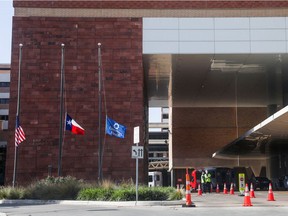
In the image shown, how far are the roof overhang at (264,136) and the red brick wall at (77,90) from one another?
820 centimetres

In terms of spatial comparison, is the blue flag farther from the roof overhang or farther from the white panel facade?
the roof overhang

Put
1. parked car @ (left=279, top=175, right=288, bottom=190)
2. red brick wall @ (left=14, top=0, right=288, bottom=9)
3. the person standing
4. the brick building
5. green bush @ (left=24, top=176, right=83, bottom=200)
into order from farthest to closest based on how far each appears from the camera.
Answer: parked car @ (left=279, top=175, right=288, bottom=190), the person standing, red brick wall @ (left=14, top=0, right=288, bottom=9), the brick building, green bush @ (left=24, top=176, right=83, bottom=200)

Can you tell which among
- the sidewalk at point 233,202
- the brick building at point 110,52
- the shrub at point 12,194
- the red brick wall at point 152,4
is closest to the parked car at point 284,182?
the brick building at point 110,52

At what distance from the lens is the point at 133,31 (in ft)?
102

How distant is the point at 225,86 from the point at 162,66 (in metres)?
9.90

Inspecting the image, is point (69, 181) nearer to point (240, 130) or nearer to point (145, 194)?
point (145, 194)

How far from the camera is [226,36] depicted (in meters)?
30.4

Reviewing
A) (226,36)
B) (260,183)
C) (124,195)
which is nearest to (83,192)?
(124,195)

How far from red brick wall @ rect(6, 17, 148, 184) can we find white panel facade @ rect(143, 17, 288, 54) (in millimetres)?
2472

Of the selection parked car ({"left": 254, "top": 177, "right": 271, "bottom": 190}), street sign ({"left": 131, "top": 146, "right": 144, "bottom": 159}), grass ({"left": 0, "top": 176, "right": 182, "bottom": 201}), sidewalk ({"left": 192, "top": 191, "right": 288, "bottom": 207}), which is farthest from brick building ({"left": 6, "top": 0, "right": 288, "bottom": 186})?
parked car ({"left": 254, "top": 177, "right": 271, "bottom": 190})

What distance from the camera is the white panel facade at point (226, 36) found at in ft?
99.4

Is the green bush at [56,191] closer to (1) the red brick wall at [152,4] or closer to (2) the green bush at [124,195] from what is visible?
(2) the green bush at [124,195]

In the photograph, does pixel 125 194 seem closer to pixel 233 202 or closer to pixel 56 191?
pixel 56 191

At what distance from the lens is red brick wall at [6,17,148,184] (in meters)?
29.9
